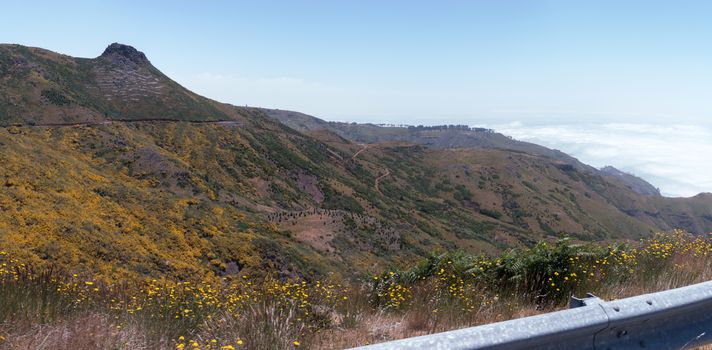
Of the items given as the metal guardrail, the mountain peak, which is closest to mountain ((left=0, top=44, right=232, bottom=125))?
the mountain peak

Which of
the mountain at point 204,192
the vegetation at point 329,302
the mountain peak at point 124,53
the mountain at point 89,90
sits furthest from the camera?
the mountain peak at point 124,53

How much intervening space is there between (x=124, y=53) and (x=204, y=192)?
71850 mm

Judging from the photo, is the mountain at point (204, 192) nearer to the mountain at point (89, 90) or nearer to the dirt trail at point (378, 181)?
the mountain at point (89, 90)

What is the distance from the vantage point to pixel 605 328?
3125 millimetres

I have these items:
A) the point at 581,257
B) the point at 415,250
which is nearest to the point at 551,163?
the point at 415,250

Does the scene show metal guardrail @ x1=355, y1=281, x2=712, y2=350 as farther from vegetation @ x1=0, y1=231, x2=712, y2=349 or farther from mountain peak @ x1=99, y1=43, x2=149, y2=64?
mountain peak @ x1=99, y1=43, x2=149, y2=64

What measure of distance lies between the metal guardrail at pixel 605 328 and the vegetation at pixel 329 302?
1.55 m

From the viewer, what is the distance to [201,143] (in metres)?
65.2

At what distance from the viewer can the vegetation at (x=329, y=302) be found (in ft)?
12.7

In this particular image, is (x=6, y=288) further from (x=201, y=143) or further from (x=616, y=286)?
(x=201, y=143)

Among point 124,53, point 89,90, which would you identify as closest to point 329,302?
point 89,90

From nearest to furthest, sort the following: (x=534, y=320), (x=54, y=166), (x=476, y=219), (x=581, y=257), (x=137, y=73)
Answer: (x=534, y=320), (x=581, y=257), (x=54, y=166), (x=137, y=73), (x=476, y=219)

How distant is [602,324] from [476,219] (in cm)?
10115

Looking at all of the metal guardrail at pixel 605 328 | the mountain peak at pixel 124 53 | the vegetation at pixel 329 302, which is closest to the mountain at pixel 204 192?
the mountain peak at pixel 124 53
